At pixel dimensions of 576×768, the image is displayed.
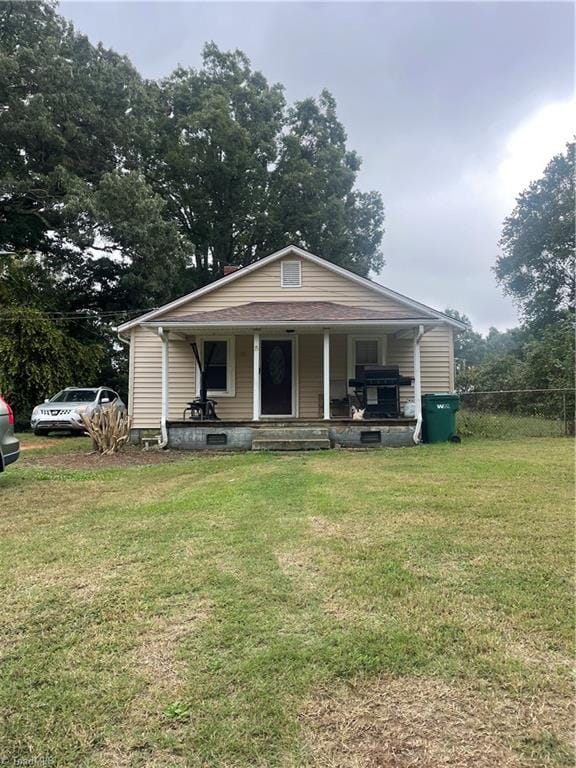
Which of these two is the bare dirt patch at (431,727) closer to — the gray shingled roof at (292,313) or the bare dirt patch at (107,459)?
the bare dirt patch at (107,459)

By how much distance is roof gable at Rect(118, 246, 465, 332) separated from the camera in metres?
12.9

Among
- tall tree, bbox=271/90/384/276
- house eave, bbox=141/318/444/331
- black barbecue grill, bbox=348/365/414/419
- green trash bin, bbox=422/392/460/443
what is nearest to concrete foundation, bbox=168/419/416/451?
green trash bin, bbox=422/392/460/443

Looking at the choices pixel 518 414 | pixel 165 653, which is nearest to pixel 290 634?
pixel 165 653

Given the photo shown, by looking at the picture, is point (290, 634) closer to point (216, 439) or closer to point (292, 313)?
point (216, 439)

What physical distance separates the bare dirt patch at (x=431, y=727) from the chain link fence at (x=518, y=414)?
10.2m

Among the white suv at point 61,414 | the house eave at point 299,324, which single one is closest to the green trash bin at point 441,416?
the house eave at point 299,324

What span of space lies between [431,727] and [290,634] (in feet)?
2.69

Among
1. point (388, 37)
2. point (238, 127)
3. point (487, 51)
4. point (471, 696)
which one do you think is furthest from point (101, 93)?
point (471, 696)

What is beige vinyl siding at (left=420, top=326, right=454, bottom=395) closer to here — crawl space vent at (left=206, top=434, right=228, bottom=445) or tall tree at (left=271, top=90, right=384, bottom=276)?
crawl space vent at (left=206, top=434, right=228, bottom=445)

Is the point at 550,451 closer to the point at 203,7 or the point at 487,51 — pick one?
the point at 487,51

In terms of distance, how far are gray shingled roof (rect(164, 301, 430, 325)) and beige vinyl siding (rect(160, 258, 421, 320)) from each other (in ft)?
0.66

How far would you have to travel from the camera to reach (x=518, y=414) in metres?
13.2

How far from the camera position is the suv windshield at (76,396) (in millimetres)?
14613

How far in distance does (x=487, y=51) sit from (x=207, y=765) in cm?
1174
